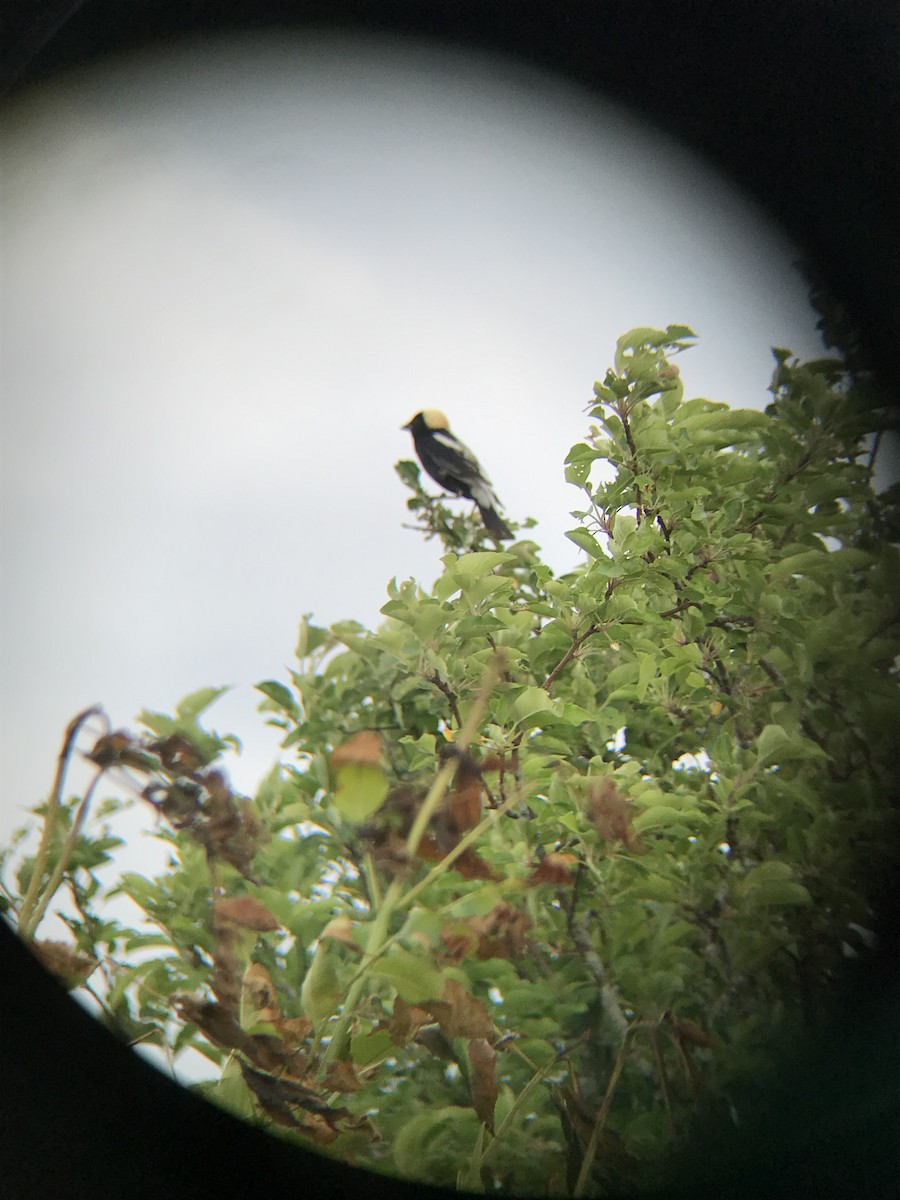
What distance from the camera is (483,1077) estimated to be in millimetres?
598

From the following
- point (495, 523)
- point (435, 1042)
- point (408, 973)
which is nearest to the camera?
point (408, 973)

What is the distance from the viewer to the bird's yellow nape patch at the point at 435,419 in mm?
917

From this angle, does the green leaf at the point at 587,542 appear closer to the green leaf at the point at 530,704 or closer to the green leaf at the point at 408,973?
the green leaf at the point at 530,704

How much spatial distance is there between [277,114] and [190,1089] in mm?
892

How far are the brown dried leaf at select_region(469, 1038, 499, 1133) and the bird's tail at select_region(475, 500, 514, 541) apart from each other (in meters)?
0.61

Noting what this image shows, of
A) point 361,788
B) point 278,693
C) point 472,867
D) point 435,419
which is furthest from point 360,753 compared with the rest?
point 435,419

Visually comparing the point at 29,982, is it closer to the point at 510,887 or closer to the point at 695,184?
the point at 510,887

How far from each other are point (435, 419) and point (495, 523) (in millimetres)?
176

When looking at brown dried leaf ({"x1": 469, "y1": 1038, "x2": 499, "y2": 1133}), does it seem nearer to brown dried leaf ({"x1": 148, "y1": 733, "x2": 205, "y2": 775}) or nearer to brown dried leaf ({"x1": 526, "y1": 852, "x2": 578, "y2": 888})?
brown dried leaf ({"x1": 526, "y1": 852, "x2": 578, "y2": 888})

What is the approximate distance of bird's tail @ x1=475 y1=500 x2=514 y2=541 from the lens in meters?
1.07

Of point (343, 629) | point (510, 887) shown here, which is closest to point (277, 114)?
point (343, 629)

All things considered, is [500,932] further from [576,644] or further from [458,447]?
[458,447]

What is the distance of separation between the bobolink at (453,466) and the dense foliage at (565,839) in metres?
0.22

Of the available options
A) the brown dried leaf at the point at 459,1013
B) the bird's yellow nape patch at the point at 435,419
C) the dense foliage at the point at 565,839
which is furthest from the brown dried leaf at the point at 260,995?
the bird's yellow nape patch at the point at 435,419
